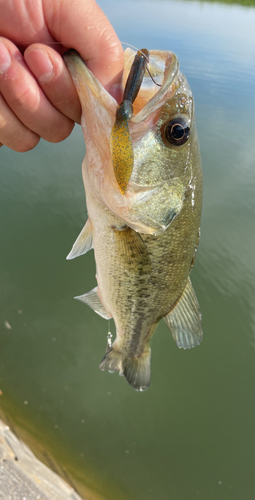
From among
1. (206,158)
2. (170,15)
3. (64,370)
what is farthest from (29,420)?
(170,15)

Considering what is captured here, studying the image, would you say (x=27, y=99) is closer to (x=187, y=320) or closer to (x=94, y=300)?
(x=94, y=300)

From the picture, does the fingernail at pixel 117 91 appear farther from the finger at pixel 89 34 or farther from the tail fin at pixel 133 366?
the tail fin at pixel 133 366

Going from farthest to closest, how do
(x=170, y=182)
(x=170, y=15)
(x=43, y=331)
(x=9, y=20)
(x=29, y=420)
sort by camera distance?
(x=170, y=15) → (x=43, y=331) → (x=29, y=420) → (x=170, y=182) → (x=9, y=20)

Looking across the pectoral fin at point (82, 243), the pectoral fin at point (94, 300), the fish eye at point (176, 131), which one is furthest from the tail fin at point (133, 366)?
the fish eye at point (176, 131)

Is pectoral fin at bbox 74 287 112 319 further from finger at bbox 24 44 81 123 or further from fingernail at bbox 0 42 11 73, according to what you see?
fingernail at bbox 0 42 11 73

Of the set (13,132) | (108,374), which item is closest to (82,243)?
(13,132)

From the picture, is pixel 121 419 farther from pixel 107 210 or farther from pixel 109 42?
pixel 109 42
